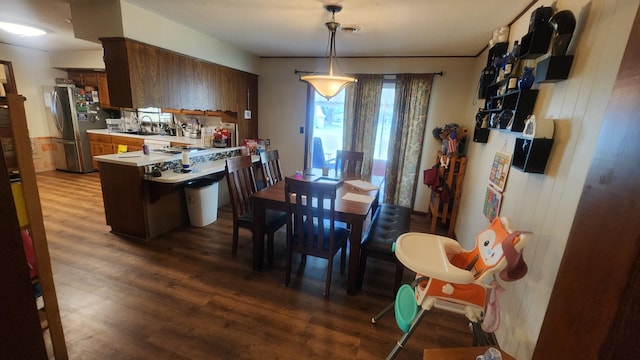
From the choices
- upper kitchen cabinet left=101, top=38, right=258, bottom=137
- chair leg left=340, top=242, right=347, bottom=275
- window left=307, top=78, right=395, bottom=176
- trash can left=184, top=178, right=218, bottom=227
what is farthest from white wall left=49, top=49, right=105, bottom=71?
chair leg left=340, top=242, right=347, bottom=275

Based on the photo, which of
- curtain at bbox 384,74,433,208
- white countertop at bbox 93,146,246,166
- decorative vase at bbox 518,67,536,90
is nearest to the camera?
decorative vase at bbox 518,67,536,90

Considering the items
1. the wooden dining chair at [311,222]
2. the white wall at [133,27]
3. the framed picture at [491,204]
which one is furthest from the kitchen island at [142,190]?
the framed picture at [491,204]

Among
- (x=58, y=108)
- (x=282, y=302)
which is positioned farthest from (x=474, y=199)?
(x=58, y=108)

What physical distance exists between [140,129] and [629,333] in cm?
648

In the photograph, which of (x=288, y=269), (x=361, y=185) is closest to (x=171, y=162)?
(x=288, y=269)

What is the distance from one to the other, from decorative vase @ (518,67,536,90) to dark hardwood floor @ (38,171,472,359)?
5.52ft

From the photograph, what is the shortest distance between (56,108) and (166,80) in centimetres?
365

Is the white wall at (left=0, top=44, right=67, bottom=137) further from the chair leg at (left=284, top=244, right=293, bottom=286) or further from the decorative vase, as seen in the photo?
the decorative vase

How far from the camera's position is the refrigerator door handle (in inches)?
191

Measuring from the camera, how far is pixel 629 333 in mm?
548

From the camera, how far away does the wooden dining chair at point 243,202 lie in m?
2.47

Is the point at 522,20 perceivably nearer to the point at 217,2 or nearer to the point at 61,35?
the point at 217,2

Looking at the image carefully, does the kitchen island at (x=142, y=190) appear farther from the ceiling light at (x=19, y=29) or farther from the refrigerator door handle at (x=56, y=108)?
the refrigerator door handle at (x=56, y=108)

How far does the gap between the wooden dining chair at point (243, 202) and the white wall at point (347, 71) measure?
1939 mm
